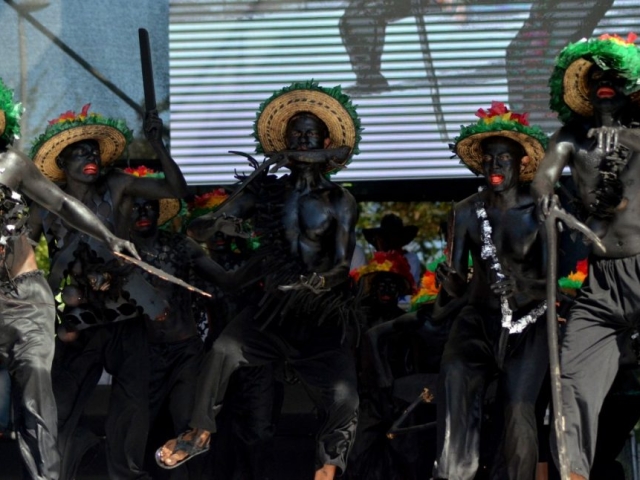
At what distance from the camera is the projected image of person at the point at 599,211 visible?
884cm

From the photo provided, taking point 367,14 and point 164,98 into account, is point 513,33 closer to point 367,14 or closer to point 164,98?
point 367,14

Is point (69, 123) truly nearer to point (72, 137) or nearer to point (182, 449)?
point (72, 137)

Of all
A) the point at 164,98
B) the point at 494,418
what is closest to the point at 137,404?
the point at 494,418

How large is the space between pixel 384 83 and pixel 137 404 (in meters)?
3.05

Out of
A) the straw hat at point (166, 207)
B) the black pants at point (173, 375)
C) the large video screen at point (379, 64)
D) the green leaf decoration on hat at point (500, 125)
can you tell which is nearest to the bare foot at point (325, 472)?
the black pants at point (173, 375)

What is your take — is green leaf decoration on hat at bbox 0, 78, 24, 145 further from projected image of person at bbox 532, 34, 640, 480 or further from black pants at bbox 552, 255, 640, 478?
black pants at bbox 552, 255, 640, 478

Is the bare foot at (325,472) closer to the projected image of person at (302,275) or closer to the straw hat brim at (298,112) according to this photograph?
the projected image of person at (302,275)

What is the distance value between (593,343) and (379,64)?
3.75 meters

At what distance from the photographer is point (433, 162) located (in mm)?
12125

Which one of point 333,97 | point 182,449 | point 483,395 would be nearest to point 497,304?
point 483,395

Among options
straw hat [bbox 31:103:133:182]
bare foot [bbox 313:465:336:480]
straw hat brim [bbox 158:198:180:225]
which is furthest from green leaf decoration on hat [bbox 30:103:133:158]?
bare foot [bbox 313:465:336:480]

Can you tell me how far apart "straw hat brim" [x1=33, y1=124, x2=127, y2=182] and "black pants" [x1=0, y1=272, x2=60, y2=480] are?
1022 mm

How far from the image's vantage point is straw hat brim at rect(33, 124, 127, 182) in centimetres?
1023

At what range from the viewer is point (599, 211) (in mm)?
9148
